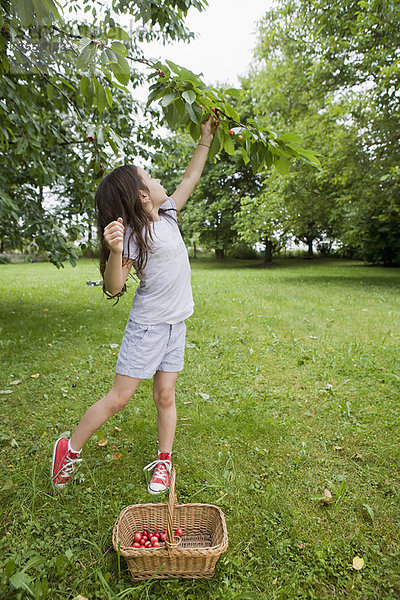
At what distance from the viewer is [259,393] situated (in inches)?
131

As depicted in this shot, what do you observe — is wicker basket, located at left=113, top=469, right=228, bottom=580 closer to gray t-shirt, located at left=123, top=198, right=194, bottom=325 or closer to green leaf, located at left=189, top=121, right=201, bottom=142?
gray t-shirt, located at left=123, top=198, right=194, bottom=325

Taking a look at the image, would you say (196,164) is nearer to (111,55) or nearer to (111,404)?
(111,55)

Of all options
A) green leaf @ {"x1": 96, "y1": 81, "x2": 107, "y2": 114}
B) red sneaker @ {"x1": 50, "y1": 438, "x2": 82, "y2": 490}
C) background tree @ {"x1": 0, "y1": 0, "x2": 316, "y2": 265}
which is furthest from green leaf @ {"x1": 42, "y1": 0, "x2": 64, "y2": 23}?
red sneaker @ {"x1": 50, "y1": 438, "x2": 82, "y2": 490}

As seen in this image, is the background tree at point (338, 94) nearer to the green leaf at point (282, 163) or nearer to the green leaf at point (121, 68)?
the green leaf at point (282, 163)

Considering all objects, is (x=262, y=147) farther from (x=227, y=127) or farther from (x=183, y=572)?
(x=183, y=572)

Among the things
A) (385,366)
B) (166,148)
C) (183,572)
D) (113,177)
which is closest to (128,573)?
(183,572)

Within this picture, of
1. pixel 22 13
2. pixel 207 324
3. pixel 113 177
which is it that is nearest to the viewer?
pixel 22 13

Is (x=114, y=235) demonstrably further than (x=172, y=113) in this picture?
No

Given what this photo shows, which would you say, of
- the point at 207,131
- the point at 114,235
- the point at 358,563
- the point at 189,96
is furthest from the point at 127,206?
the point at 358,563

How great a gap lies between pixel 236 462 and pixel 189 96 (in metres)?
2.12

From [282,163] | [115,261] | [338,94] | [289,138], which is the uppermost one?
[338,94]

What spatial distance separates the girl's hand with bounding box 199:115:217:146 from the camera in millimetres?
2045

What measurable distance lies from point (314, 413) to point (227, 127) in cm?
227

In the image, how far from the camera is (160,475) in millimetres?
2096
